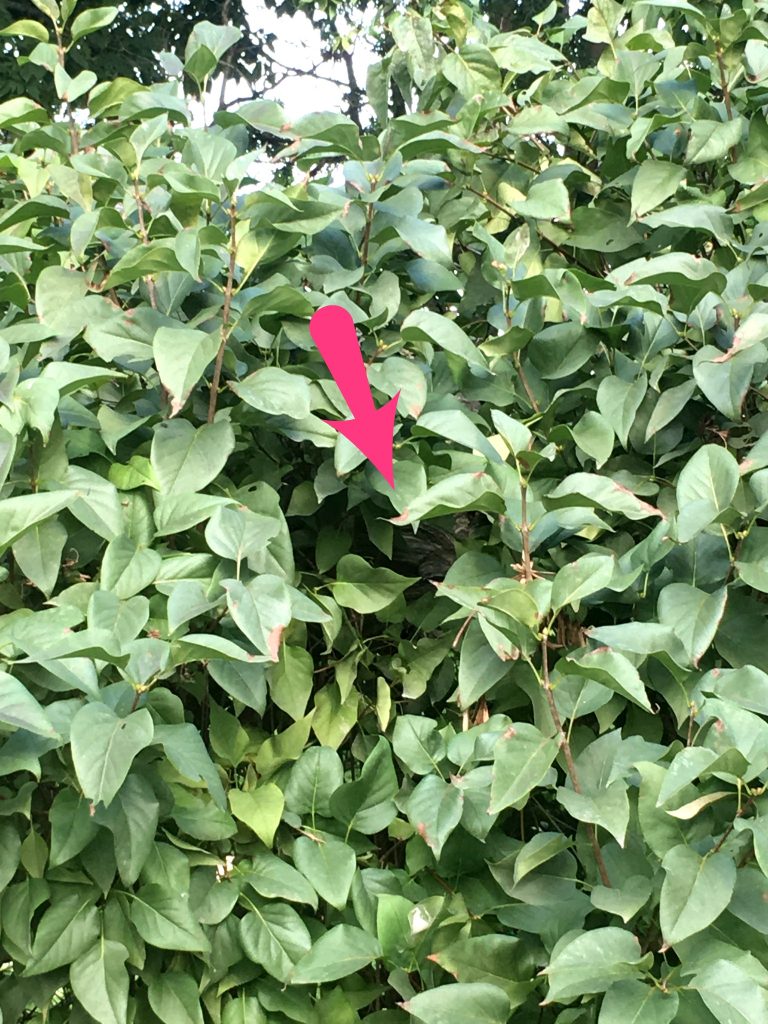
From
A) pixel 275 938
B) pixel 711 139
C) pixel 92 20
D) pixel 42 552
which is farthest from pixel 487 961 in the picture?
pixel 92 20

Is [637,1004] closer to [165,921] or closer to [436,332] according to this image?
[165,921]

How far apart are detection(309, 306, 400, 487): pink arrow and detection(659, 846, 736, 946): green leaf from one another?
0.44 meters

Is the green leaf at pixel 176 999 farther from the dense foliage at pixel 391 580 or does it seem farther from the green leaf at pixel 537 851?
the green leaf at pixel 537 851

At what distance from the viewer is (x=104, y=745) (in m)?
0.76

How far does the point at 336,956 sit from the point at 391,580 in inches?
14.3

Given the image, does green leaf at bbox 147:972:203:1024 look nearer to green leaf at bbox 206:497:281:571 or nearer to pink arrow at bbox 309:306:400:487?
green leaf at bbox 206:497:281:571

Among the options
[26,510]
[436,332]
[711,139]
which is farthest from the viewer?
[711,139]

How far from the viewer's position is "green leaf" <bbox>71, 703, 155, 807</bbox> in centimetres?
74

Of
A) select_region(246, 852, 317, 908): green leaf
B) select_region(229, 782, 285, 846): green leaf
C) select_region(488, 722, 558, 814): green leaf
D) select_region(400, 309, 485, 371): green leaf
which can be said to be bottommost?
select_region(246, 852, 317, 908): green leaf

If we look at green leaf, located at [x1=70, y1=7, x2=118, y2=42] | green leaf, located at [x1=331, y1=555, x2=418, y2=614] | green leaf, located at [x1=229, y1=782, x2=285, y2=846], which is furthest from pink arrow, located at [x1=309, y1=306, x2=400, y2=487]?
→ green leaf, located at [x1=70, y1=7, x2=118, y2=42]

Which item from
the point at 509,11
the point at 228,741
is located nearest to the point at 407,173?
the point at 228,741

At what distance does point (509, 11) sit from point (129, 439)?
17.3 feet

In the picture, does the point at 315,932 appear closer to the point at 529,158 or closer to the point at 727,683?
the point at 727,683

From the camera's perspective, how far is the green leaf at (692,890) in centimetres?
73
